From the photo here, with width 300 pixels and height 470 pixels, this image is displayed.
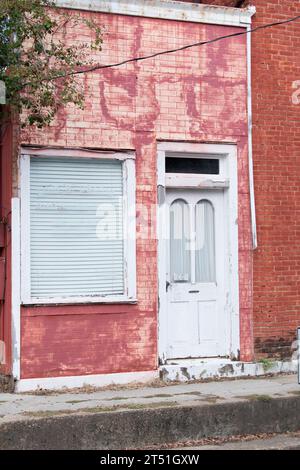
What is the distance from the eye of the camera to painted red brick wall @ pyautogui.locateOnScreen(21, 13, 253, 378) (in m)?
9.38

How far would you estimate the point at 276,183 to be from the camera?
10.6 metres

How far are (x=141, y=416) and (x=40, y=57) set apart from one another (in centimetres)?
457

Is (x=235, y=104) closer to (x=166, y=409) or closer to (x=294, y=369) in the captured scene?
(x=294, y=369)

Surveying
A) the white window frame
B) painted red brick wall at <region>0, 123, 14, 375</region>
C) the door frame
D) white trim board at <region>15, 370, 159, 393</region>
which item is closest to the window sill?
the white window frame

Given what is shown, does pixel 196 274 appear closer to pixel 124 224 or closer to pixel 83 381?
pixel 124 224

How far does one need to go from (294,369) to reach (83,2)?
18.9ft

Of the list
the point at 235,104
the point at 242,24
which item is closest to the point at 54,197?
the point at 235,104

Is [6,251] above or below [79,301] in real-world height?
above

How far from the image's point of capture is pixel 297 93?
1079 centimetres

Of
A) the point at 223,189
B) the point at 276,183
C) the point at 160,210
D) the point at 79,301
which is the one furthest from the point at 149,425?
the point at 276,183

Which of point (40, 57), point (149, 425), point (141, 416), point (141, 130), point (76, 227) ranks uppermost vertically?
point (40, 57)

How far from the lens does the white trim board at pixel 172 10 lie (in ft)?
→ 32.0

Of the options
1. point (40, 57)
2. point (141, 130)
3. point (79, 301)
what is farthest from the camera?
point (141, 130)
